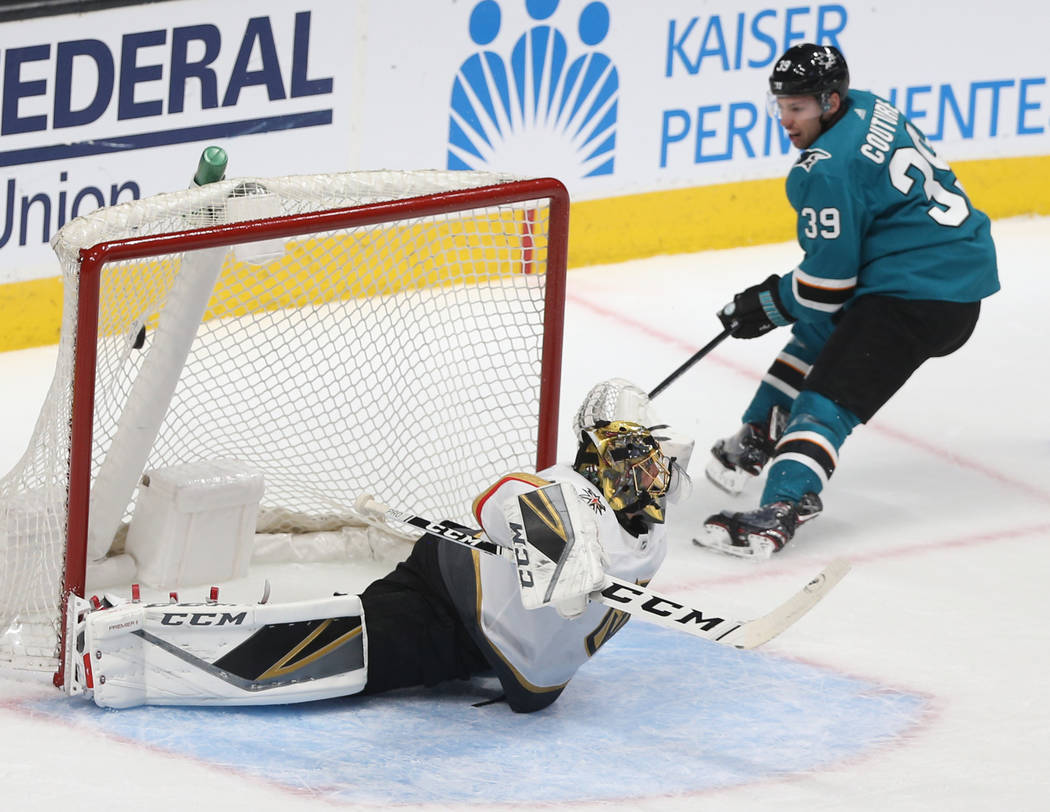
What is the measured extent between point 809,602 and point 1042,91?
13.3ft

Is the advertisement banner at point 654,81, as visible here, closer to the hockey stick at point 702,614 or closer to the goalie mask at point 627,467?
the goalie mask at point 627,467

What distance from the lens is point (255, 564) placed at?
3.86 m

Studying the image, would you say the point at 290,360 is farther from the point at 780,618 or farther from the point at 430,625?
the point at 780,618

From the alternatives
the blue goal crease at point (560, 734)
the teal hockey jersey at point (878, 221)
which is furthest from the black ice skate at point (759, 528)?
the blue goal crease at point (560, 734)

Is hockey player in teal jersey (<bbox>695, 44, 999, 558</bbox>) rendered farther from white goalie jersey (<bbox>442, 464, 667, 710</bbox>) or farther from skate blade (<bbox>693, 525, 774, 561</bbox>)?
white goalie jersey (<bbox>442, 464, 667, 710</bbox>)

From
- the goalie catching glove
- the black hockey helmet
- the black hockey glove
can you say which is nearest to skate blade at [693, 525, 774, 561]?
the black hockey glove

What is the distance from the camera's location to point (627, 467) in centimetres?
297

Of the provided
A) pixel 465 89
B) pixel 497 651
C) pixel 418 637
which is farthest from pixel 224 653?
pixel 465 89

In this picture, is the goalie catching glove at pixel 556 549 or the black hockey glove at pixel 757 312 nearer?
the goalie catching glove at pixel 556 549

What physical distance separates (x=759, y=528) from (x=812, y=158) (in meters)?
0.81

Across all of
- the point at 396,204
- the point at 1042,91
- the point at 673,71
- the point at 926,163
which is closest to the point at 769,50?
the point at 673,71

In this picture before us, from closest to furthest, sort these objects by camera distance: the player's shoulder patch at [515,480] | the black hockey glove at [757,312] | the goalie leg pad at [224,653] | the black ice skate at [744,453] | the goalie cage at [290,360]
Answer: the player's shoulder patch at [515,480] < the goalie leg pad at [224,653] < the goalie cage at [290,360] < the black hockey glove at [757,312] < the black ice skate at [744,453]

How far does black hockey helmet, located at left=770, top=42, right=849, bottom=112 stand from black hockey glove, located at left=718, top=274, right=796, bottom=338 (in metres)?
0.44

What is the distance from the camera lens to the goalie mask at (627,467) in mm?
2979
